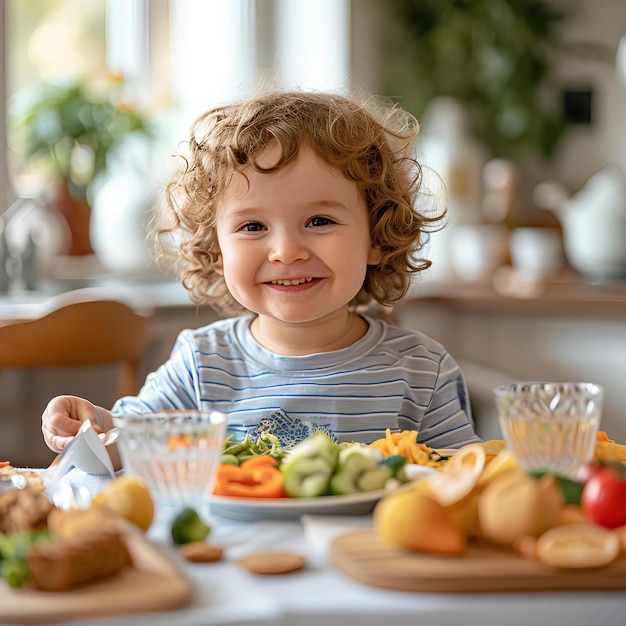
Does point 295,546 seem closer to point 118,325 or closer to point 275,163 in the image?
point 275,163

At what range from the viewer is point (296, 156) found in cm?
122

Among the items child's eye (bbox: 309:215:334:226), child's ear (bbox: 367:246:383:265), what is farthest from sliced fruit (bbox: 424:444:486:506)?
child's ear (bbox: 367:246:383:265)

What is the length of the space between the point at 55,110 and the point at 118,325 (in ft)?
3.76

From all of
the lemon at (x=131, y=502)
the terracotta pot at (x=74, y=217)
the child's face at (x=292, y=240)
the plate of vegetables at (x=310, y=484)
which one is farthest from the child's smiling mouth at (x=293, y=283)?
the terracotta pot at (x=74, y=217)

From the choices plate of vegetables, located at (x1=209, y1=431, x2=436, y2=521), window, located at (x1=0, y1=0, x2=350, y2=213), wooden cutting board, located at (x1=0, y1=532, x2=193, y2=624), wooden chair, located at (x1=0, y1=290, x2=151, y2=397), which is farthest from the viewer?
window, located at (x1=0, y1=0, x2=350, y2=213)

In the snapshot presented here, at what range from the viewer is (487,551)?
0.62 m

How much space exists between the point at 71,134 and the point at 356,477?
99.2 inches

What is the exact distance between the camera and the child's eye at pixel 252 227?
122cm

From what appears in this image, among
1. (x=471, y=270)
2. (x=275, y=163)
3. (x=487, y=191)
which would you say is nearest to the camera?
(x=275, y=163)

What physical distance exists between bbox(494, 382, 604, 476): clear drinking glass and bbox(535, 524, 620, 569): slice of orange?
0.16 m

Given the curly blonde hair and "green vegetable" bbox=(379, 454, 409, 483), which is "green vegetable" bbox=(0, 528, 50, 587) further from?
the curly blonde hair

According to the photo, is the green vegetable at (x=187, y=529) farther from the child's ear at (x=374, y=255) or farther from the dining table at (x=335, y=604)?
the child's ear at (x=374, y=255)

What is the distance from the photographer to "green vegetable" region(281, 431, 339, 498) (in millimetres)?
757

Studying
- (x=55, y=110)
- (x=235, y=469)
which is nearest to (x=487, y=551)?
(x=235, y=469)
